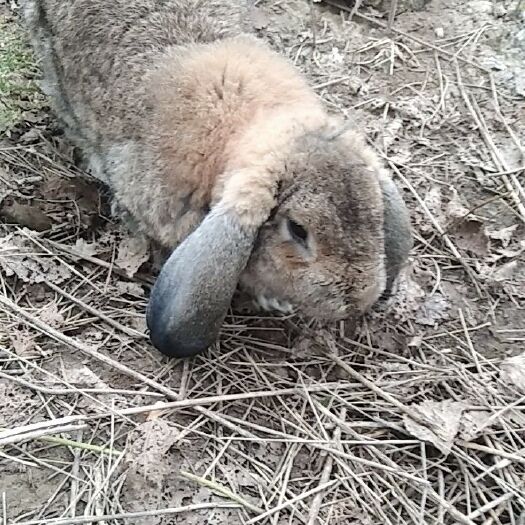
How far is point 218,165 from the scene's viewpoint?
3.65 metres

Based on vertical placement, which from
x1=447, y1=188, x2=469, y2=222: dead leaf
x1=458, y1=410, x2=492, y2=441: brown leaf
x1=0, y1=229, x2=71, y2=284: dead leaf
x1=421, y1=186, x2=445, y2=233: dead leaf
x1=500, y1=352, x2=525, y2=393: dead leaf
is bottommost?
x1=0, y1=229, x2=71, y2=284: dead leaf

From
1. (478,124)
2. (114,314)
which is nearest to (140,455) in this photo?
(114,314)

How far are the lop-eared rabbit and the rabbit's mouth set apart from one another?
0.02 meters

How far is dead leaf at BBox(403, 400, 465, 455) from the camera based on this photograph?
338 centimetres

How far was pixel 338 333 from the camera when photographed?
12.7 ft

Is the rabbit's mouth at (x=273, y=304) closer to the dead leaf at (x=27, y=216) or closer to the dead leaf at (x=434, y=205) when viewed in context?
the dead leaf at (x=434, y=205)

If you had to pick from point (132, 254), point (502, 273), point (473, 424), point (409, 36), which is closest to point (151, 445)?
point (132, 254)

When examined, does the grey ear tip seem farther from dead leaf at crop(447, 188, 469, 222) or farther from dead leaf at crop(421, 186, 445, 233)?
dead leaf at crop(447, 188, 469, 222)

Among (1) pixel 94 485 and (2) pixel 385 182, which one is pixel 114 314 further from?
(2) pixel 385 182

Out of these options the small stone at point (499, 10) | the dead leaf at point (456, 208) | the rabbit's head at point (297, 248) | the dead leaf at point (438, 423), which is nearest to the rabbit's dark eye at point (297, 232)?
the rabbit's head at point (297, 248)

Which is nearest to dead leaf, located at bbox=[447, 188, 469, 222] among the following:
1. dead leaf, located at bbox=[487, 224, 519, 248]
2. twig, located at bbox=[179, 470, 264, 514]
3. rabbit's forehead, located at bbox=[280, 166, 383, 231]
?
dead leaf, located at bbox=[487, 224, 519, 248]

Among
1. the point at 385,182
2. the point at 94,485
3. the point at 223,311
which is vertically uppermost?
the point at 385,182

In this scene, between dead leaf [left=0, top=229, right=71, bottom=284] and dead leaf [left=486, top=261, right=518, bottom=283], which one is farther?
dead leaf [left=486, top=261, right=518, bottom=283]

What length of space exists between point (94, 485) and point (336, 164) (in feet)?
5.03
